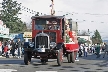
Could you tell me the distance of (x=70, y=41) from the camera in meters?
19.7

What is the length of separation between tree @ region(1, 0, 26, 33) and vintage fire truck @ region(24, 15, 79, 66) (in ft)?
217

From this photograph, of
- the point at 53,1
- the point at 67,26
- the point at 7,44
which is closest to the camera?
the point at 67,26

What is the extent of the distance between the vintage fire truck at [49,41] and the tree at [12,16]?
6625 centimetres

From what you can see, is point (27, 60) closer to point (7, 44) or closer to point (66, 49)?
point (66, 49)

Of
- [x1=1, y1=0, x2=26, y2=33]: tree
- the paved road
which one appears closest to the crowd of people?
the paved road

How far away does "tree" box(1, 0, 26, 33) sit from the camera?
282ft

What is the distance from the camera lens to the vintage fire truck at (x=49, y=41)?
1750 centimetres

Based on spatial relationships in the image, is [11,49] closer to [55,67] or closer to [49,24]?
[49,24]

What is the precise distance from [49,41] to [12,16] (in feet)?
239

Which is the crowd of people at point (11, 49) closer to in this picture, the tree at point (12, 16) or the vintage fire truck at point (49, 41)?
the vintage fire truck at point (49, 41)

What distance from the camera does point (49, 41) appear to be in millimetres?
17859

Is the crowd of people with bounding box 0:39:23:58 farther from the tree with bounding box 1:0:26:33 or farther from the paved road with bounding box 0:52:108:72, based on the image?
the tree with bounding box 1:0:26:33

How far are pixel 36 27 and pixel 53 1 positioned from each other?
16542 millimetres

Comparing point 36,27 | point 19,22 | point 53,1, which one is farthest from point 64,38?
point 19,22
